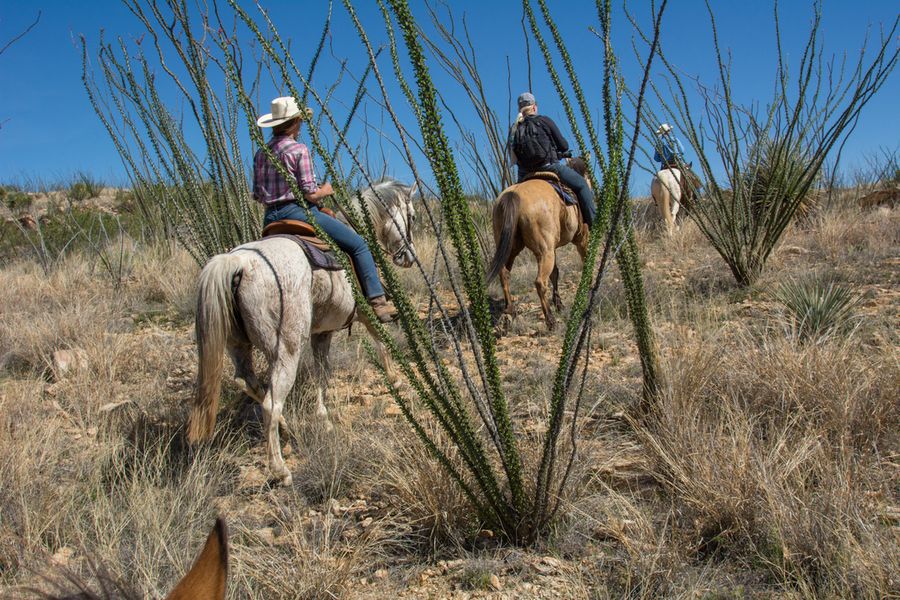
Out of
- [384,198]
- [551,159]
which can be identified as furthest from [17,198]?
[551,159]

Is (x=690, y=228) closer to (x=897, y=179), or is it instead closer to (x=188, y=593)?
(x=897, y=179)

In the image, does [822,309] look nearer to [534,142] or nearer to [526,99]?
[534,142]

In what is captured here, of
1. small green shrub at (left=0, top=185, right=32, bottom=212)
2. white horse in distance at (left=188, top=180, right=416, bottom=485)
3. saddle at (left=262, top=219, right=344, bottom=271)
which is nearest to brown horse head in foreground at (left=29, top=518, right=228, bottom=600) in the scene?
white horse in distance at (left=188, top=180, right=416, bottom=485)

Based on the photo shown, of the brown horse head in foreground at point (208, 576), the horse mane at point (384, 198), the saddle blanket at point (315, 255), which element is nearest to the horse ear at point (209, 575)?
the brown horse head in foreground at point (208, 576)

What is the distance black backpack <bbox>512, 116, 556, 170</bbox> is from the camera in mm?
6641

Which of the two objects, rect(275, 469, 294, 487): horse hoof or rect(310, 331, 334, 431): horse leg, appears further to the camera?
rect(310, 331, 334, 431): horse leg

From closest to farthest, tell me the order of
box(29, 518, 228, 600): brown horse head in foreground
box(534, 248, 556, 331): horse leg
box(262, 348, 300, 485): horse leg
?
box(29, 518, 228, 600): brown horse head in foreground → box(262, 348, 300, 485): horse leg → box(534, 248, 556, 331): horse leg

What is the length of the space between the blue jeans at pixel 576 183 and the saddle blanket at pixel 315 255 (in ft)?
11.1

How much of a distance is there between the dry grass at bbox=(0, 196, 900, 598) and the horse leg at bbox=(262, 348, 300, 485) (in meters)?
0.15

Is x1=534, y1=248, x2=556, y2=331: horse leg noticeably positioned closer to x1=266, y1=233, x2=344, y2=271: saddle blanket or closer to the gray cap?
the gray cap

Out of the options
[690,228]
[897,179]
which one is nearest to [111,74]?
[690,228]

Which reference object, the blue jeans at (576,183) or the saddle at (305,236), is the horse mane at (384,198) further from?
the blue jeans at (576,183)

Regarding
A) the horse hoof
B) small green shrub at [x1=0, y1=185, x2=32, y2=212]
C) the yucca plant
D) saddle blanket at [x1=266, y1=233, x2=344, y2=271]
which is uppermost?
small green shrub at [x1=0, y1=185, x2=32, y2=212]

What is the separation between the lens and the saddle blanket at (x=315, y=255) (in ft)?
13.3
